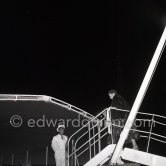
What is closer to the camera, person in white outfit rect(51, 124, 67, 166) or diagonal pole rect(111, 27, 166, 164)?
diagonal pole rect(111, 27, 166, 164)

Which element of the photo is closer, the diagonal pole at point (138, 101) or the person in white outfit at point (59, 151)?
the diagonal pole at point (138, 101)

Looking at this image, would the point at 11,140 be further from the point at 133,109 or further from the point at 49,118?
the point at 133,109

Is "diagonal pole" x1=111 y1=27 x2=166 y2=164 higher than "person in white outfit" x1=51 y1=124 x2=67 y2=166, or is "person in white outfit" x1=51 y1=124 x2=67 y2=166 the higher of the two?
"diagonal pole" x1=111 y1=27 x2=166 y2=164

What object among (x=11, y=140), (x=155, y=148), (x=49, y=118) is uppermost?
(x=49, y=118)

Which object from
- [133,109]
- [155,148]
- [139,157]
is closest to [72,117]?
[139,157]

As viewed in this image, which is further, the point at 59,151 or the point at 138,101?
the point at 59,151

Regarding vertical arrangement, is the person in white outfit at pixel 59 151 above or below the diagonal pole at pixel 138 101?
below

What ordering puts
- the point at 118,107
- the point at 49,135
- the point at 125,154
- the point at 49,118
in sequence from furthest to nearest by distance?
the point at 49,135 → the point at 49,118 → the point at 118,107 → the point at 125,154

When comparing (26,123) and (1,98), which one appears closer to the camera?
(1,98)

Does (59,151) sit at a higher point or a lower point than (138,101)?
lower

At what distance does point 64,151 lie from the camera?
11055 millimetres

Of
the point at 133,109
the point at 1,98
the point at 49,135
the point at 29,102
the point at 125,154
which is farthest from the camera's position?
the point at 49,135

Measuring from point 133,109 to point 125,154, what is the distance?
1142 millimetres

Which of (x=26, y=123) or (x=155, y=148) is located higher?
(x=26, y=123)
